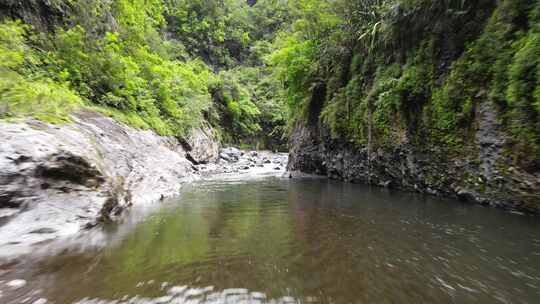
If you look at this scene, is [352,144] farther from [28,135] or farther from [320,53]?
[28,135]

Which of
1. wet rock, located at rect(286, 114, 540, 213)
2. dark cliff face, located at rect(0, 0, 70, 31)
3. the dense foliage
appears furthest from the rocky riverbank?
the dense foliage

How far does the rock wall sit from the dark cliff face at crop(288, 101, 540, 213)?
6997 millimetres

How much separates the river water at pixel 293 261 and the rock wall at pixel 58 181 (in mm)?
410

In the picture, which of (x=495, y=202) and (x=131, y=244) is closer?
(x=131, y=244)

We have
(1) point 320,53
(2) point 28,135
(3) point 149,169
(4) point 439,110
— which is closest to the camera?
(2) point 28,135

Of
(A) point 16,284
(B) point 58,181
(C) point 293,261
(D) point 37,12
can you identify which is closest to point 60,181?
(B) point 58,181

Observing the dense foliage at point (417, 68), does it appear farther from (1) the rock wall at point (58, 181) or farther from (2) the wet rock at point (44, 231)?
(2) the wet rock at point (44, 231)

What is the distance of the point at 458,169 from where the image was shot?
6.04 meters

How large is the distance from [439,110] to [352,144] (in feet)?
12.8

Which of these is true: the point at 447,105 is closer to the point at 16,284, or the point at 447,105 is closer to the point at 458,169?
the point at 458,169

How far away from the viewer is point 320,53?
40.7 ft

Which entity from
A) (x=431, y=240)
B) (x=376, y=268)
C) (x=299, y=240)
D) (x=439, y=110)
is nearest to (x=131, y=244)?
(x=299, y=240)

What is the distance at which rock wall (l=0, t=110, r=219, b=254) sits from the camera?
3189 mm

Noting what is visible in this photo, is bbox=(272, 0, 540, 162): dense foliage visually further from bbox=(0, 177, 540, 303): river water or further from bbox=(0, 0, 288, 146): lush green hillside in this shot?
bbox=(0, 0, 288, 146): lush green hillside
